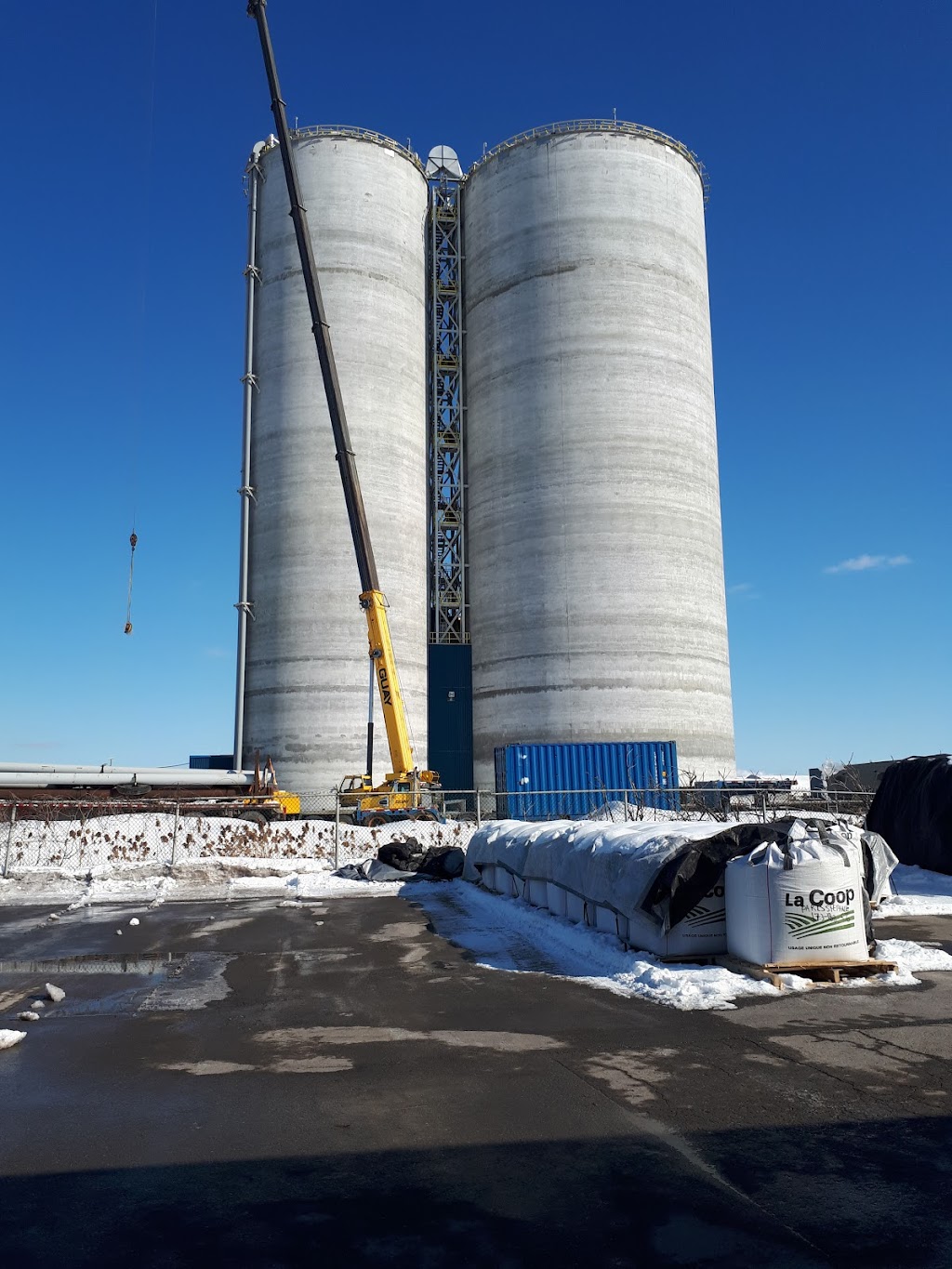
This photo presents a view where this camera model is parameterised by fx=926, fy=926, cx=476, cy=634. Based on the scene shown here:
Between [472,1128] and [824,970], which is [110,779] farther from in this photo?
[472,1128]

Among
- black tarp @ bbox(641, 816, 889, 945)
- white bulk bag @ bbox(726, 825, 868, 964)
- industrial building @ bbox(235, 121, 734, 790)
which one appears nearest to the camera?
white bulk bag @ bbox(726, 825, 868, 964)

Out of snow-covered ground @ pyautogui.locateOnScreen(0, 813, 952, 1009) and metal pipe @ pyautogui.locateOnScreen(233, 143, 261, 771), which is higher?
metal pipe @ pyautogui.locateOnScreen(233, 143, 261, 771)

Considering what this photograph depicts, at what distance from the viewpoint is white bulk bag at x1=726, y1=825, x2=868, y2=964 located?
9602 millimetres

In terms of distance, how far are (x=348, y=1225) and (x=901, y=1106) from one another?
369 centimetres

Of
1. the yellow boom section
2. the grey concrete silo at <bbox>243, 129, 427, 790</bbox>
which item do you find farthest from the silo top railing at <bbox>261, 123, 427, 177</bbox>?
the yellow boom section

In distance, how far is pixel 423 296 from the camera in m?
45.8

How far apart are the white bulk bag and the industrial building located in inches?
1094

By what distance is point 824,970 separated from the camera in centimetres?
951

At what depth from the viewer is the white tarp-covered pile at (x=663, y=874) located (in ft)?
33.9

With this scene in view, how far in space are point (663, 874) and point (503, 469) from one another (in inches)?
1290

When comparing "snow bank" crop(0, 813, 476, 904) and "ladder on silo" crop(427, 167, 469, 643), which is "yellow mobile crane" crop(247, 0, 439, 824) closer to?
"snow bank" crop(0, 813, 476, 904)

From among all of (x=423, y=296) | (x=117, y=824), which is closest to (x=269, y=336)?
(x=423, y=296)

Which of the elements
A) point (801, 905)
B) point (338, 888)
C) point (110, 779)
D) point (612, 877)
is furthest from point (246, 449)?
point (801, 905)

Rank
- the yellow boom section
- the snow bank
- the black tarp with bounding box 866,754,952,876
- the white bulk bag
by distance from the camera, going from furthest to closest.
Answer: the yellow boom section < the snow bank < the black tarp with bounding box 866,754,952,876 < the white bulk bag
